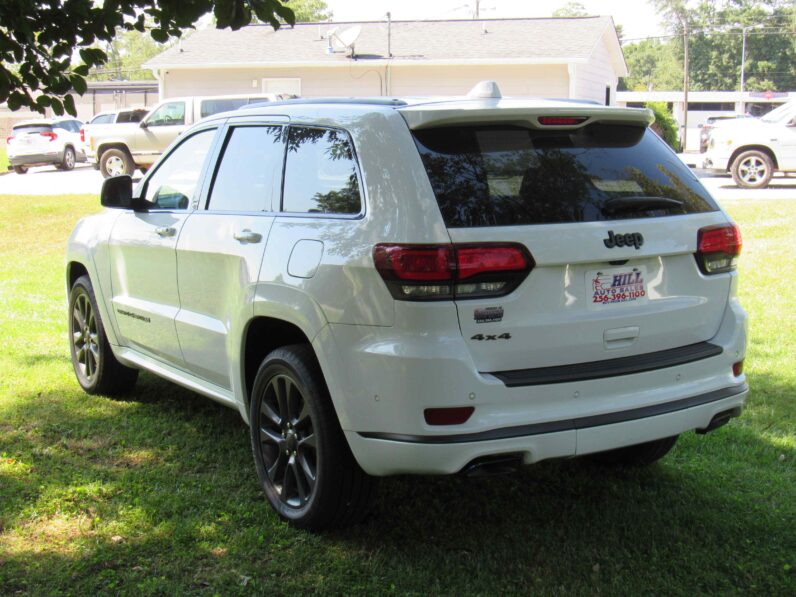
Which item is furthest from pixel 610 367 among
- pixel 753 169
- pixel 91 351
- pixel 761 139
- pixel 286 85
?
pixel 286 85

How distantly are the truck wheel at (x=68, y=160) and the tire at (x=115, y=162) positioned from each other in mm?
6077

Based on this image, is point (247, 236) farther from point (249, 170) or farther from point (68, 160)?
point (68, 160)

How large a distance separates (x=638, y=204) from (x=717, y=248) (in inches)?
18.1

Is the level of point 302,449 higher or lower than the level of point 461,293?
lower

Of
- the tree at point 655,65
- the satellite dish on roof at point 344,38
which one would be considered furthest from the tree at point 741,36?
the satellite dish on roof at point 344,38

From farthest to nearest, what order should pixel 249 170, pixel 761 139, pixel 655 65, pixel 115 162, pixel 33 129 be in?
pixel 655 65 < pixel 33 129 < pixel 115 162 < pixel 761 139 < pixel 249 170

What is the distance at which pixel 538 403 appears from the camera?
145 inches

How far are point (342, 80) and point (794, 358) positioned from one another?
26101 millimetres

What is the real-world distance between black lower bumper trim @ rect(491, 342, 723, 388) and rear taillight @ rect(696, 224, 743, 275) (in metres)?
0.33

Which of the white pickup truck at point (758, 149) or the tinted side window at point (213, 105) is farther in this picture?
the tinted side window at point (213, 105)

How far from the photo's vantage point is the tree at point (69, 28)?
4.99 meters

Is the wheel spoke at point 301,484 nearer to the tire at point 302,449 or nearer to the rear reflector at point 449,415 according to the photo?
the tire at point 302,449

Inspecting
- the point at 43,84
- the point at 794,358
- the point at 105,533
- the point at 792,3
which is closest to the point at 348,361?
the point at 105,533

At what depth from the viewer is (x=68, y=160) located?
31344 millimetres
